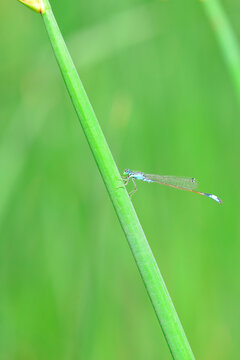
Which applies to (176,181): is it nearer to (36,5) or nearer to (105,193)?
(105,193)

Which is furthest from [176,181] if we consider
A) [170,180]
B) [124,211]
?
[124,211]

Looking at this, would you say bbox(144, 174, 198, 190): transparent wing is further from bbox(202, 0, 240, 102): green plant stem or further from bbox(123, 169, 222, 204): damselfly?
bbox(202, 0, 240, 102): green plant stem

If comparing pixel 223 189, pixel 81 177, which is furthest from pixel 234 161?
pixel 81 177

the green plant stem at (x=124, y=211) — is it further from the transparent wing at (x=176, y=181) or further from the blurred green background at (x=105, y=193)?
the transparent wing at (x=176, y=181)

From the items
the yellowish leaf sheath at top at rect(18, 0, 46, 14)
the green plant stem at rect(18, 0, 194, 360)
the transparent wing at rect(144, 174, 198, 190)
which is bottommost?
the green plant stem at rect(18, 0, 194, 360)

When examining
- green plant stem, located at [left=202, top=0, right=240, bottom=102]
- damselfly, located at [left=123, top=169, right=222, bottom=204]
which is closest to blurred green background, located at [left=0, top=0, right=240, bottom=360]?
damselfly, located at [left=123, top=169, right=222, bottom=204]

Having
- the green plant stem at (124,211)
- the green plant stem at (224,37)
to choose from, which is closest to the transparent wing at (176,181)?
the green plant stem at (224,37)
